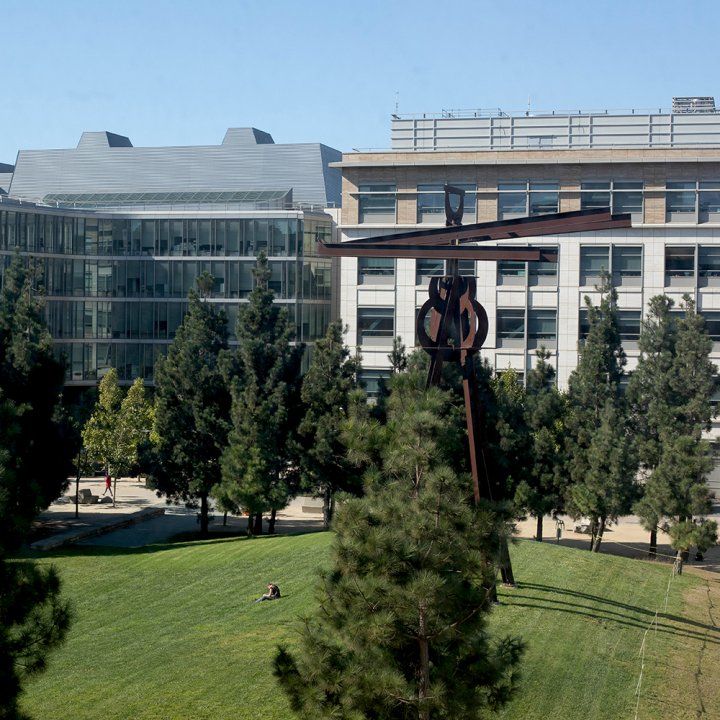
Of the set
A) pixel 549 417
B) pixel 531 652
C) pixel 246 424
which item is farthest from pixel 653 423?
pixel 531 652

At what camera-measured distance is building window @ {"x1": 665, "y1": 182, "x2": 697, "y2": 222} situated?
4800 cm

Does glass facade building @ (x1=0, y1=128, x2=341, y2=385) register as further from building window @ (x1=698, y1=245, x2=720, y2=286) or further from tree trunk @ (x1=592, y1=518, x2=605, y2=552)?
tree trunk @ (x1=592, y1=518, x2=605, y2=552)

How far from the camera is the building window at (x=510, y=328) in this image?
4962cm

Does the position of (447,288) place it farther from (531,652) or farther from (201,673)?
(201,673)

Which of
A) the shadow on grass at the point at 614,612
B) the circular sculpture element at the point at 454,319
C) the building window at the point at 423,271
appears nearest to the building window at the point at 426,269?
the building window at the point at 423,271

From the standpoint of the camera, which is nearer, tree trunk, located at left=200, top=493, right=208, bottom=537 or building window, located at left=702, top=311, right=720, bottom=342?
tree trunk, located at left=200, top=493, right=208, bottom=537

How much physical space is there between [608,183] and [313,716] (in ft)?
130

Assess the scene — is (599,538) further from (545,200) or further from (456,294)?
(545,200)

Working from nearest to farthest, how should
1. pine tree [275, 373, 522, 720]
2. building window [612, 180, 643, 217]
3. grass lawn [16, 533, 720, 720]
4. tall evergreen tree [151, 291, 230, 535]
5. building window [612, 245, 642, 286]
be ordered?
1. pine tree [275, 373, 522, 720]
2. grass lawn [16, 533, 720, 720]
3. tall evergreen tree [151, 291, 230, 535]
4. building window [612, 180, 643, 217]
5. building window [612, 245, 642, 286]

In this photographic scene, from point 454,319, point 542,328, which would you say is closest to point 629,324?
point 542,328

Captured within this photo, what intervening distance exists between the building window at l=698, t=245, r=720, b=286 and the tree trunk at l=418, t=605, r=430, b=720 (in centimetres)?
3959

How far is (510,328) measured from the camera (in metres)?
49.8

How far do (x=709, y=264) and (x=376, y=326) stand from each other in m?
15.1

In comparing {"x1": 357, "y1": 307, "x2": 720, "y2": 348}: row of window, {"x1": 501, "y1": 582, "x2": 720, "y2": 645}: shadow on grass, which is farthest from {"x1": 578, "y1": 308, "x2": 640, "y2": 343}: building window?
{"x1": 501, "y1": 582, "x2": 720, "y2": 645}: shadow on grass
